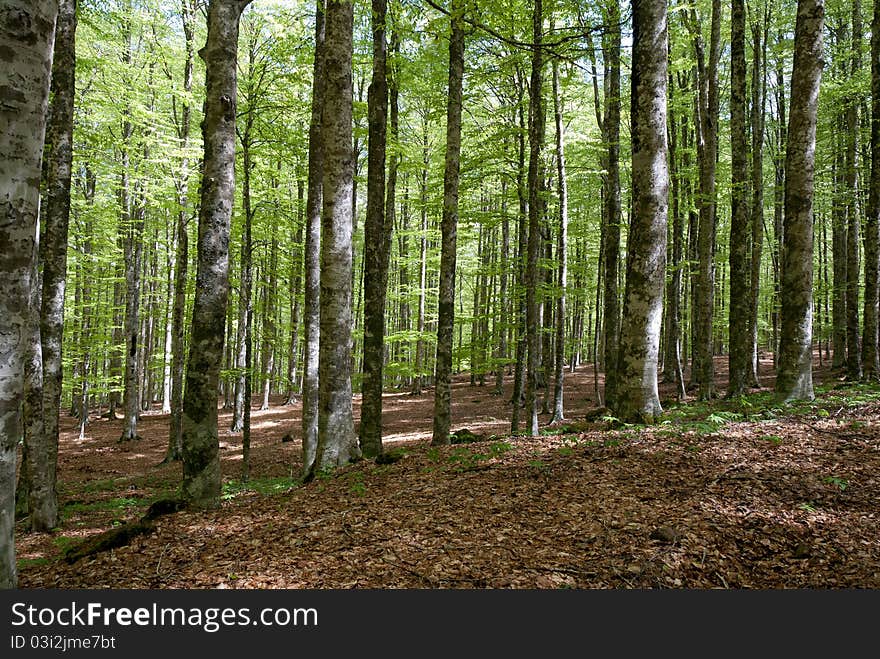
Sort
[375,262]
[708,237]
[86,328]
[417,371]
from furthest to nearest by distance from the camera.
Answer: [86,328] → [417,371] → [708,237] → [375,262]

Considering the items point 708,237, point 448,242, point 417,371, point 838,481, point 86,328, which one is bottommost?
point 838,481

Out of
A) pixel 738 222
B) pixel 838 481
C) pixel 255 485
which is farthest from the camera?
pixel 738 222

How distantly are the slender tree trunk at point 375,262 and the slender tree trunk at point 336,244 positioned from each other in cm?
85

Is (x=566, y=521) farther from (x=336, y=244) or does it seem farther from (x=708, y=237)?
(x=708, y=237)

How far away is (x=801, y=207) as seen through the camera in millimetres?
8453

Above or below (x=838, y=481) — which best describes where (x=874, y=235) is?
above

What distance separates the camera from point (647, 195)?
727cm

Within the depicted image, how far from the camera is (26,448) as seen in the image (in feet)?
25.3

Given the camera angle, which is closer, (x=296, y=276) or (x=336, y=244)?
(x=336, y=244)

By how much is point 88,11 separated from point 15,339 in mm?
11601

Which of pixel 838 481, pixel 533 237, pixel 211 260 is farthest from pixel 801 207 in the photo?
pixel 211 260

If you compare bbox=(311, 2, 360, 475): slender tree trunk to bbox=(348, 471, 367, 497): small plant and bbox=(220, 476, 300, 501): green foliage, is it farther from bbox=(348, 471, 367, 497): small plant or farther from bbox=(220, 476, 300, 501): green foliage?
bbox=(220, 476, 300, 501): green foliage

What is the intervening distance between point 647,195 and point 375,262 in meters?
4.59

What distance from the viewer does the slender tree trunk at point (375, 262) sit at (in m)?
8.75
